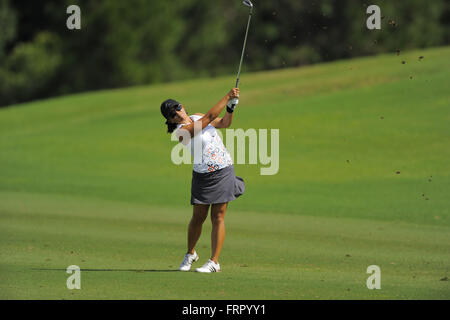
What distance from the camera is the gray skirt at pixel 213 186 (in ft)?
34.3

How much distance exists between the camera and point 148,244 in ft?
45.0

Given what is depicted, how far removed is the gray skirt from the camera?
10469 mm

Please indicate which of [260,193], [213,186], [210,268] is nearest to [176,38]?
[260,193]

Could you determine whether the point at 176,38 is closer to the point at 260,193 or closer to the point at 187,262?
the point at 260,193

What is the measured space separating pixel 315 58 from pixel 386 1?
751 cm

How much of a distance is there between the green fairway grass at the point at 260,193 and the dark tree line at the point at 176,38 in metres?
22.0

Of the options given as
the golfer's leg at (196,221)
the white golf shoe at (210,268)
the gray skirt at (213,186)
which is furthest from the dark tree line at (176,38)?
the white golf shoe at (210,268)

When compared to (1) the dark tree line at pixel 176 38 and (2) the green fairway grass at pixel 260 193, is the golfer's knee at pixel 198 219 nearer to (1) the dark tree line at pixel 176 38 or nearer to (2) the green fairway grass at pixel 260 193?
(2) the green fairway grass at pixel 260 193

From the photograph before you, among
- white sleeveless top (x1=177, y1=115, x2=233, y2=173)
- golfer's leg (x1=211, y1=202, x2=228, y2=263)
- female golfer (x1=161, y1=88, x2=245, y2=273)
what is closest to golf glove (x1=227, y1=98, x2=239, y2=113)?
female golfer (x1=161, y1=88, x2=245, y2=273)

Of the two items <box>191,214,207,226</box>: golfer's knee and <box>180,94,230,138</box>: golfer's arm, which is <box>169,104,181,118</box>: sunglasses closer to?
<box>180,94,230,138</box>: golfer's arm

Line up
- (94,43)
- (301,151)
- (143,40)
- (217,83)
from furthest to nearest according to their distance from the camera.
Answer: (143,40), (94,43), (217,83), (301,151)
